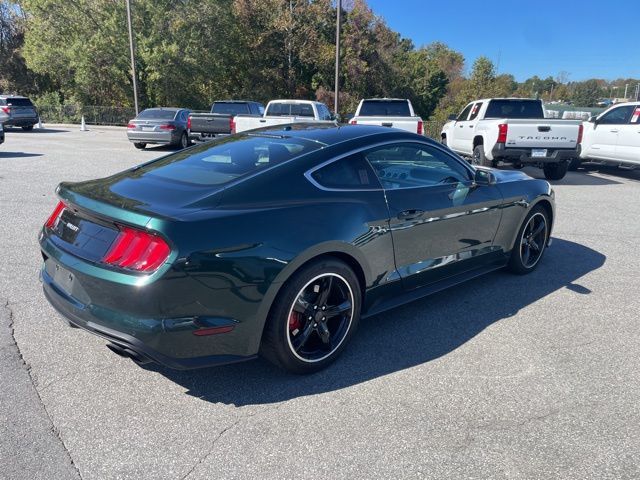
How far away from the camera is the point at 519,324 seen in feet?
13.5

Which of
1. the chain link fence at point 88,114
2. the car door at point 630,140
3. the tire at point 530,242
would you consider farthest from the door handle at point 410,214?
the chain link fence at point 88,114

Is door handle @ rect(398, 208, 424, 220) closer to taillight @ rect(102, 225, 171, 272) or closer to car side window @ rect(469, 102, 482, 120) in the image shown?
taillight @ rect(102, 225, 171, 272)

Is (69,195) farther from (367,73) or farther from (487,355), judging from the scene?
(367,73)

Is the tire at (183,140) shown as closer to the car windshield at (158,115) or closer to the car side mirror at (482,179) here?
the car windshield at (158,115)

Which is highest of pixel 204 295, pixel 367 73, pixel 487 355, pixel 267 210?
pixel 367 73

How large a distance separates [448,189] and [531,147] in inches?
302

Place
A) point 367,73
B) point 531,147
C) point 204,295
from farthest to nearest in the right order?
1. point 367,73
2. point 531,147
3. point 204,295

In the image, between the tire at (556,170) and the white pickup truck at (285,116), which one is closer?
the tire at (556,170)

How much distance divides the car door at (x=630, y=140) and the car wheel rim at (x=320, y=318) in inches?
456

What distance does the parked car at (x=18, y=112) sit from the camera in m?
25.5

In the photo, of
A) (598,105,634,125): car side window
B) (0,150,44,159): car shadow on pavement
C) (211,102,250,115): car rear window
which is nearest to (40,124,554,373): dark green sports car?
(598,105,634,125): car side window

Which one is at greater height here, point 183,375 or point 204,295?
point 204,295

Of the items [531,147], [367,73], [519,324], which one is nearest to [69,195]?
[519,324]

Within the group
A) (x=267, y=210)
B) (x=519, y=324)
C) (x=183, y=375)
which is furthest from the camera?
(x=519, y=324)
